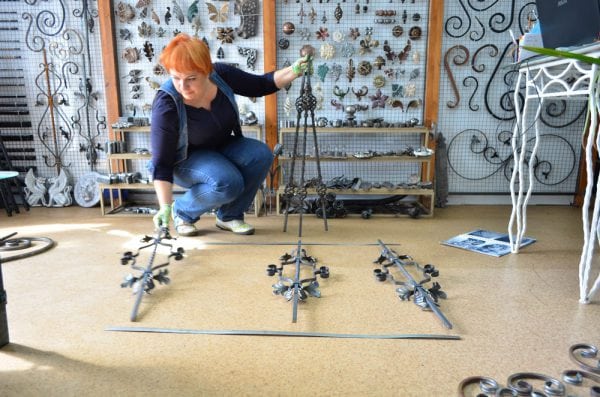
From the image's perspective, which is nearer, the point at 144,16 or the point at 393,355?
the point at 393,355

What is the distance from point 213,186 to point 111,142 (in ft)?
4.40

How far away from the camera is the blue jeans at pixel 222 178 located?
8.54ft

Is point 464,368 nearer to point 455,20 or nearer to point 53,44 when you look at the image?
point 455,20

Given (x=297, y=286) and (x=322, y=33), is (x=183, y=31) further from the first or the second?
(x=297, y=286)

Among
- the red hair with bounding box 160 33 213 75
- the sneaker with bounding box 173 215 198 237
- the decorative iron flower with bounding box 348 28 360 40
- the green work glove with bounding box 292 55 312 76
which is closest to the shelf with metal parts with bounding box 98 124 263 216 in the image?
the sneaker with bounding box 173 215 198 237

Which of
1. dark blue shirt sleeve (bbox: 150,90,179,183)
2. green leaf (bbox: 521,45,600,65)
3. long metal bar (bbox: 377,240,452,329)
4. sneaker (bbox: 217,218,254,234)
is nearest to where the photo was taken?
green leaf (bbox: 521,45,600,65)

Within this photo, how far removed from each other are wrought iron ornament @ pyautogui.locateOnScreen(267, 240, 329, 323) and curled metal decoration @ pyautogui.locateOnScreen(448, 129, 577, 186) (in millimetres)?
2083

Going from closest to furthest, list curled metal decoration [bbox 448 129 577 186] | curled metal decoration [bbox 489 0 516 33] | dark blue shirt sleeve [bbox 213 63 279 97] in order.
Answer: dark blue shirt sleeve [bbox 213 63 279 97]
curled metal decoration [bbox 489 0 516 33]
curled metal decoration [bbox 448 129 577 186]

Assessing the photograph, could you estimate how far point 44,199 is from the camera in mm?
3719

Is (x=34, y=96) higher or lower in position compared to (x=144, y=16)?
lower

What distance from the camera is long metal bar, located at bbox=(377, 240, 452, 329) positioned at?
5.29ft

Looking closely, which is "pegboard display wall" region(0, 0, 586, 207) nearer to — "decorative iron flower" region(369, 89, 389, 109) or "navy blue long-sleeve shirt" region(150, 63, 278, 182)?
"decorative iron flower" region(369, 89, 389, 109)

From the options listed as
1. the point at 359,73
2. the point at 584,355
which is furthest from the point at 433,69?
the point at 584,355

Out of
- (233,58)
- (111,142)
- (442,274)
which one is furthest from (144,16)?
(442,274)
